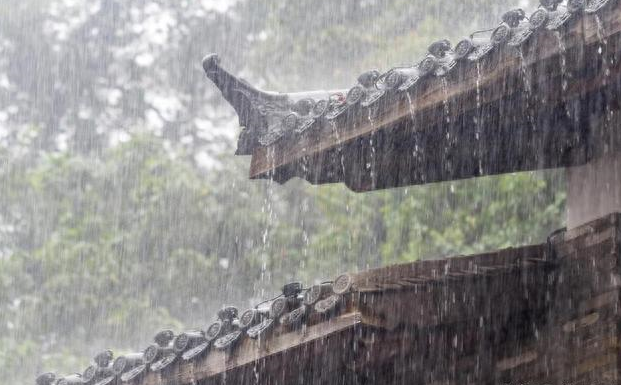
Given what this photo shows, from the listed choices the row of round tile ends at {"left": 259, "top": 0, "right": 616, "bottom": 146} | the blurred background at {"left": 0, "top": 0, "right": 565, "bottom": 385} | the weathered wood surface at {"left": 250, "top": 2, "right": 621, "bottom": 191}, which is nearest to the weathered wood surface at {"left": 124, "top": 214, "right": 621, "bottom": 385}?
the weathered wood surface at {"left": 250, "top": 2, "right": 621, "bottom": 191}

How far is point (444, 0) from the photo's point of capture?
494 inches

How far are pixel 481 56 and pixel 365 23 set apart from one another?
407 inches

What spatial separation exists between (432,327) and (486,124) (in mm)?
850

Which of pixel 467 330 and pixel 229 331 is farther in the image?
pixel 467 330

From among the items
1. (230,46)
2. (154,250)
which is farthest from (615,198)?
(230,46)

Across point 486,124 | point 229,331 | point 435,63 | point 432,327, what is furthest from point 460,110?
point 229,331

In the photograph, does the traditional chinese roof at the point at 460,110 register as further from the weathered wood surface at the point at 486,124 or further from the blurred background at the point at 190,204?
the blurred background at the point at 190,204

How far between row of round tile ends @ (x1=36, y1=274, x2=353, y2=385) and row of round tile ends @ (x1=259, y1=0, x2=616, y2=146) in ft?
2.21

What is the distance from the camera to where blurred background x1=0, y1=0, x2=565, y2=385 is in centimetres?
1219

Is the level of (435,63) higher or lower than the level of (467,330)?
higher

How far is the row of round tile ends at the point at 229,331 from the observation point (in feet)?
12.7

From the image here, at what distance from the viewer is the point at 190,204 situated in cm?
1355

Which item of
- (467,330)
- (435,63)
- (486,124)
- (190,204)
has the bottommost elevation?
(467,330)

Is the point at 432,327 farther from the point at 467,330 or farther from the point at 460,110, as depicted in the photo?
the point at 460,110
